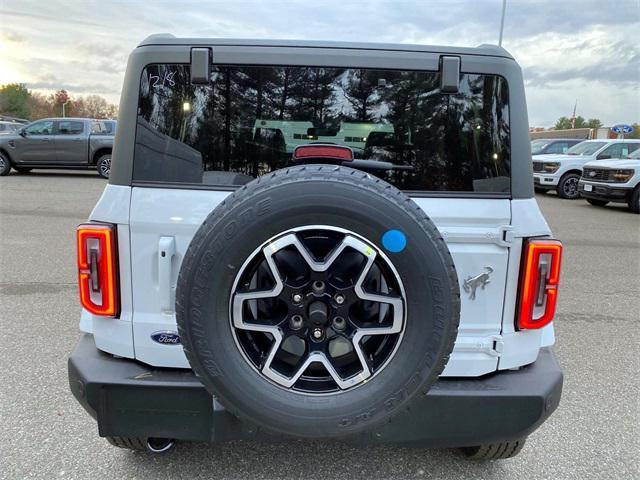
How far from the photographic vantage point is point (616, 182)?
38.9ft

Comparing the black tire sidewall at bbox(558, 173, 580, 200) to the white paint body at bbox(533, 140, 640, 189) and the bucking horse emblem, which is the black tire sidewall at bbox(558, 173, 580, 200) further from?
the bucking horse emblem

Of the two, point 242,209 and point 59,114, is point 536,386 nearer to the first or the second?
point 242,209

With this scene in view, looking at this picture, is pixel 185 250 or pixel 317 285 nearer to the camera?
pixel 317 285

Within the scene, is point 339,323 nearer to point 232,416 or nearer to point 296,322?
point 296,322

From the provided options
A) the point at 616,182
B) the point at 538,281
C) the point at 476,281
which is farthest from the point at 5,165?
the point at 616,182

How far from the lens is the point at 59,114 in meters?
85.7

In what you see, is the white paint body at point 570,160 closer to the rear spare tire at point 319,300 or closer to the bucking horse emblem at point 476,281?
the bucking horse emblem at point 476,281

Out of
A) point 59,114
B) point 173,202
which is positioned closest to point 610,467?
point 173,202

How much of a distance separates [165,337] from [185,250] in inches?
15.3

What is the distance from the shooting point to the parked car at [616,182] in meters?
11.7

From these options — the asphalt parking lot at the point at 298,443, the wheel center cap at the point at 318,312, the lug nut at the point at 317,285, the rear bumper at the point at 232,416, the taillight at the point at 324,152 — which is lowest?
the asphalt parking lot at the point at 298,443

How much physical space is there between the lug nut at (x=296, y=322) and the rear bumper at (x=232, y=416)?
1.62 ft

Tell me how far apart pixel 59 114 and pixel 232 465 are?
98087 millimetres


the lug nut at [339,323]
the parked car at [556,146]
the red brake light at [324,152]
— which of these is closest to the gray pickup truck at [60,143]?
the red brake light at [324,152]
